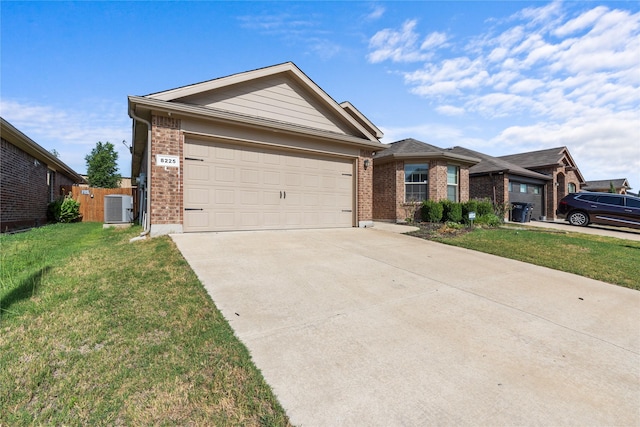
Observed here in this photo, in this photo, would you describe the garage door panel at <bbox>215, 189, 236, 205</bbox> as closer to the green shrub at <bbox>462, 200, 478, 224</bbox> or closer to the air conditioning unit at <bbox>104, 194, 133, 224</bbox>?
the air conditioning unit at <bbox>104, 194, 133, 224</bbox>

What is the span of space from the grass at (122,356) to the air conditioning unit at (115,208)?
780 centimetres

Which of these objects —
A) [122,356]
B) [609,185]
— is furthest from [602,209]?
[609,185]

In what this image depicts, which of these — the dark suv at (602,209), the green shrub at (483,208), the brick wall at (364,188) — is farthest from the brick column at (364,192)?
the dark suv at (602,209)

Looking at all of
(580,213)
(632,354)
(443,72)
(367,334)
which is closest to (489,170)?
(580,213)

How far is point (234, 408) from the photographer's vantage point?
1796mm

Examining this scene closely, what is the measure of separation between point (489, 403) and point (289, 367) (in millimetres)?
1443

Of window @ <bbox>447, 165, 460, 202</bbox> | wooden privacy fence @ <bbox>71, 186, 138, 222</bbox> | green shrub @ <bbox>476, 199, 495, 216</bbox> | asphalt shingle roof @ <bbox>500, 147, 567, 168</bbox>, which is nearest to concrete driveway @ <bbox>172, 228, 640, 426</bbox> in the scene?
green shrub @ <bbox>476, 199, 495, 216</bbox>

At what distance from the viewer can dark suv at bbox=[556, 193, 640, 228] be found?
12.9 metres

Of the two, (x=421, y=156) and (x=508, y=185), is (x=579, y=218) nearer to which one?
(x=508, y=185)

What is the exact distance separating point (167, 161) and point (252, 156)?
2.17 m

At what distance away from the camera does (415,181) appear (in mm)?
13273

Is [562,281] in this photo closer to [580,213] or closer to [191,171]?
[191,171]

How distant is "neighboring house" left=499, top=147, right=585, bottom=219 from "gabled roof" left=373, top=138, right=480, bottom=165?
32.5 feet

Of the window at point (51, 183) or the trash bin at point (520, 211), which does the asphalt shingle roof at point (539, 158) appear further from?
the window at point (51, 183)
